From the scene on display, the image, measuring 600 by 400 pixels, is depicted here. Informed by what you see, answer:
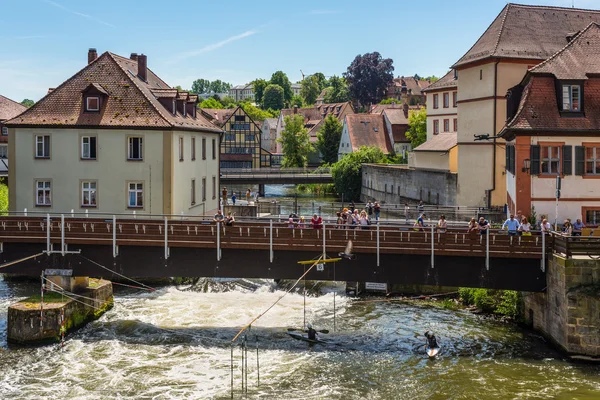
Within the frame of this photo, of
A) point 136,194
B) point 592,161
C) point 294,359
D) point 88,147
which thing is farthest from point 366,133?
point 294,359

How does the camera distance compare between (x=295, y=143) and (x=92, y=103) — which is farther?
(x=295, y=143)

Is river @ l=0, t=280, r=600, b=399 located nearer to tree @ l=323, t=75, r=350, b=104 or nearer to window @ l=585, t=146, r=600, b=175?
window @ l=585, t=146, r=600, b=175

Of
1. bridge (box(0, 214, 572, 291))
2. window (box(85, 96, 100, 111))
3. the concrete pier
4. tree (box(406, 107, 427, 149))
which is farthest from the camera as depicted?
tree (box(406, 107, 427, 149))

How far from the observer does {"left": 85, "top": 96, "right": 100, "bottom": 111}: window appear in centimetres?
3875

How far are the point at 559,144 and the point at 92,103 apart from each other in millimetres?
22805

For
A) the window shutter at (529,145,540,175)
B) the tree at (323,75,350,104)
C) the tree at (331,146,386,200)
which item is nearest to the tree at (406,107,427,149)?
the tree at (331,146,386,200)

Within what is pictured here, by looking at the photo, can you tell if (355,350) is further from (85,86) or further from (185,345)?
(85,86)

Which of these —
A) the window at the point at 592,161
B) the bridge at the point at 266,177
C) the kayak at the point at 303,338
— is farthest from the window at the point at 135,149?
the bridge at the point at 266,177

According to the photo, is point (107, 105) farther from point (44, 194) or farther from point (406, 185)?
point (406, 185)

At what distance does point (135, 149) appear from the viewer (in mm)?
38281

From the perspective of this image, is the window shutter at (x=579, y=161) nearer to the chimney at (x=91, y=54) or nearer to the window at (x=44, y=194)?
the window at (x=44, y=194)

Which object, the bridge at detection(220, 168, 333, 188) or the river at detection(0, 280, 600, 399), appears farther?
the bridge at detection(220, 168, 333, 188)

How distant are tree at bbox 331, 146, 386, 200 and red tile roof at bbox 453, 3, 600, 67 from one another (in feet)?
123

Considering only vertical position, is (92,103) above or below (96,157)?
above
